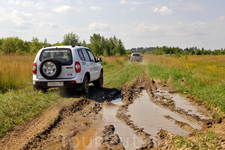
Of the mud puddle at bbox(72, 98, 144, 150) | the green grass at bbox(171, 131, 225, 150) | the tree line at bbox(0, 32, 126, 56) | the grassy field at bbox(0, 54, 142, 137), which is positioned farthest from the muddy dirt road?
the tree line at bbox(0, 32, 126, 56)

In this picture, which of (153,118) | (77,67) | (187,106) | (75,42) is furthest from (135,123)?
(75,42)

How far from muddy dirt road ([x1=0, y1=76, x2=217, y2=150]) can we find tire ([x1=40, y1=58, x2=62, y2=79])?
117 cm

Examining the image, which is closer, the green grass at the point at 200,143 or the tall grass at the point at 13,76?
the green grass at the point at 200,143

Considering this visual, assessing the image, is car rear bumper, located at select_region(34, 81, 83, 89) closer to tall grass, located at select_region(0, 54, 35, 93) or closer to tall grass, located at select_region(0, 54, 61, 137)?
tall grass, located at select_region(0, 54, 61, 137)

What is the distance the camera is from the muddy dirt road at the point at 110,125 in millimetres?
3451

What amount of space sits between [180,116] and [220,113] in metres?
1.18

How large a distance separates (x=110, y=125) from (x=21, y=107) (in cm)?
270

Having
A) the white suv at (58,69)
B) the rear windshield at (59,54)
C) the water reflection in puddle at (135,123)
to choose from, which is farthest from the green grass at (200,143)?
the rear windshield at (59,54)

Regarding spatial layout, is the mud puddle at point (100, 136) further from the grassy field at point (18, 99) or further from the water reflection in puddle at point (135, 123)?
the grassy field at point (18, 99)

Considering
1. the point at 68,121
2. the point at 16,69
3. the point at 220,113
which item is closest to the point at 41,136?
the point at 68,121

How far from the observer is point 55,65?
652cm

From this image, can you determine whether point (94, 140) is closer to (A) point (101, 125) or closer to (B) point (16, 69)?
(A) point (101, 125)

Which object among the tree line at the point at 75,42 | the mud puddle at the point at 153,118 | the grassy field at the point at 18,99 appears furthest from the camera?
the tree line at the point at 75,42

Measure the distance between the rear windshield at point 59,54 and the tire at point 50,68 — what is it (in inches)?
→ 11.6
